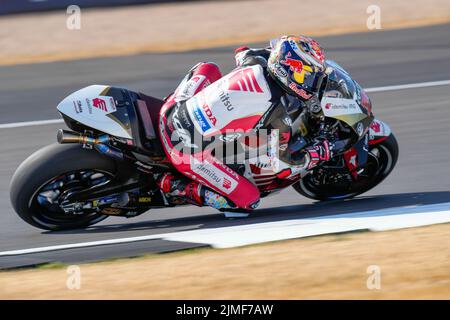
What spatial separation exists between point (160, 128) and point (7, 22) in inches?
341

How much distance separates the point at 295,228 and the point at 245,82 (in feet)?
3.97

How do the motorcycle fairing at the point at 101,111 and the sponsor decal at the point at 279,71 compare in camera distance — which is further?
the motorcycle fairing at the point at 101,111

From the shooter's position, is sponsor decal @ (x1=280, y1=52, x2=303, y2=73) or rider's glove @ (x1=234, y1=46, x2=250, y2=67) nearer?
sponsor decal @ (x1=280, y1=52, x2=303, y2=73)

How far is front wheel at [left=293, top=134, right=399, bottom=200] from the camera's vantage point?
26.6 ft

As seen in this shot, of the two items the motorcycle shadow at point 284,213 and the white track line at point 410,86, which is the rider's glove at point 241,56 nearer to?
the motorcycle shadow at point 284,213

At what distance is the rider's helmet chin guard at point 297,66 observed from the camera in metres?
7.31

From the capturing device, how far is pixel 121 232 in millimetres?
7820

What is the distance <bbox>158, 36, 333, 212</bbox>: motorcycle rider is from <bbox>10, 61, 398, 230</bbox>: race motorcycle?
8 cm

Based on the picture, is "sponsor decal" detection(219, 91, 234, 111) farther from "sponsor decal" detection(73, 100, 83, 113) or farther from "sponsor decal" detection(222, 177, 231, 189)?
"sponsor decal" detection(73, 100, 83, 113)

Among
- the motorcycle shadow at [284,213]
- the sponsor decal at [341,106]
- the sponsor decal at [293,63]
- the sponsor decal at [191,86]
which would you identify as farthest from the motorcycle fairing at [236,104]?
the motorcycle shadow at [284,213]

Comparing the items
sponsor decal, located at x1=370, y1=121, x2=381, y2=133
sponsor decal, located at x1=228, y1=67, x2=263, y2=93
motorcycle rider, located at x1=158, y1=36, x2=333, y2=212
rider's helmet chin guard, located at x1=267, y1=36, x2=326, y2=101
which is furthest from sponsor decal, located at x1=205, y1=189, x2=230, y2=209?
sponsor decal, located at x1=370, y1=121, x2=381, y2=133

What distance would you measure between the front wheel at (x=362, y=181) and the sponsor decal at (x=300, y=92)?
38.3 inches
